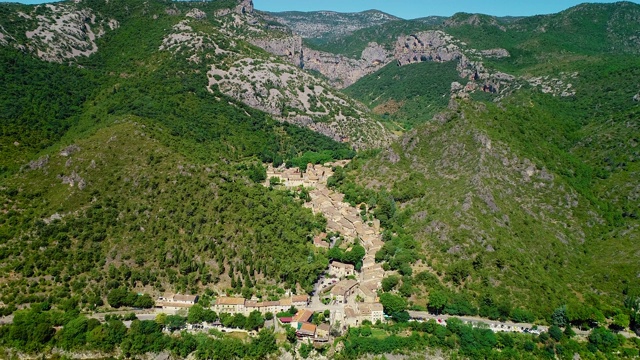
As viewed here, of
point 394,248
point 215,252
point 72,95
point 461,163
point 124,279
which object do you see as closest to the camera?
point 124,279

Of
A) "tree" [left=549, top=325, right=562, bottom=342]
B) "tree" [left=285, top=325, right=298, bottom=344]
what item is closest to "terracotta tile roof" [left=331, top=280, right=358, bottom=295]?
"tree" [left=285, top=325, right=298, bottom=344]

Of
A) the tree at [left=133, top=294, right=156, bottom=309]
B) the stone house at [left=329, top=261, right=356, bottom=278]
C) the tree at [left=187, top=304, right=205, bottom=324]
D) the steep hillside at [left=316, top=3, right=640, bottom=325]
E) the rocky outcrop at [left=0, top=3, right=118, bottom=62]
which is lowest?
the tree at [left=187, top=304, right=205, bottom=324]

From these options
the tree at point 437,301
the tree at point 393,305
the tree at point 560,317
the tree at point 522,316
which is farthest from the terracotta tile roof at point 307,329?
the tree at point 560,317

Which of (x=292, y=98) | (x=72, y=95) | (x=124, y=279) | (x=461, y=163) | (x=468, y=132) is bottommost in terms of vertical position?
(x=124, y=279)

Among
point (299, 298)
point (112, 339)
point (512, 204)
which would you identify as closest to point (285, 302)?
point (299, 298)

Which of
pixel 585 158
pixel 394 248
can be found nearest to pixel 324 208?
pixel 394 248

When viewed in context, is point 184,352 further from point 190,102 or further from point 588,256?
point 190,102

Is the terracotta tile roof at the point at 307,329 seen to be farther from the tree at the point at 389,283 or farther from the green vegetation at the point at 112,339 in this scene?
the tree at the point at 389,283

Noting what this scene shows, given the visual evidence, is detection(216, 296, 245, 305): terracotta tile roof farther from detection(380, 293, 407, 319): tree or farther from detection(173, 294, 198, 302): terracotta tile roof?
detection(380, 293, 407, 319): tree
